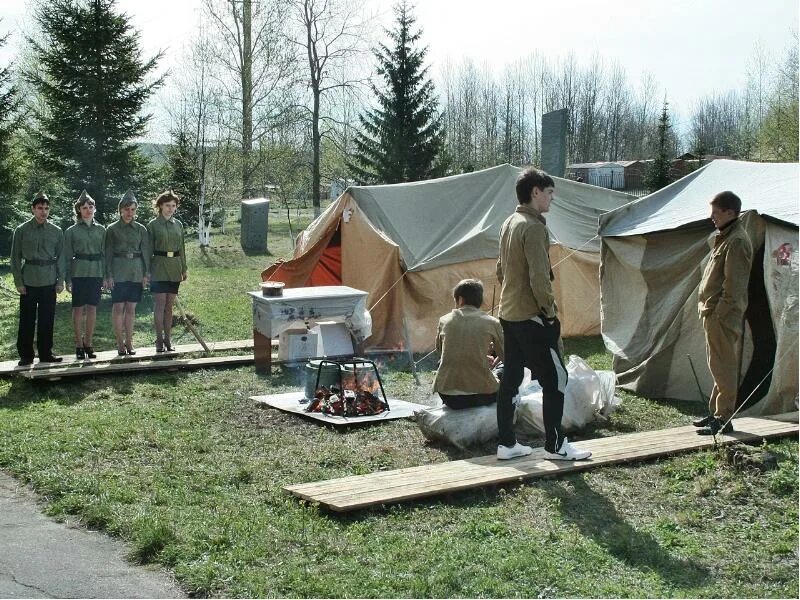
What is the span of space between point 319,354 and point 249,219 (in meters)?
14.4

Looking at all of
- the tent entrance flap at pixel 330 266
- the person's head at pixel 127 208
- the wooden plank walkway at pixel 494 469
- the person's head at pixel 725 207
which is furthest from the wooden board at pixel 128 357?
the person's head at pixel 725 207

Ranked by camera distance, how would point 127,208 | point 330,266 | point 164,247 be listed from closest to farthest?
point 127,208 < point 164,247 < point 330,266

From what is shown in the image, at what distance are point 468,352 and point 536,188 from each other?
1540 mm

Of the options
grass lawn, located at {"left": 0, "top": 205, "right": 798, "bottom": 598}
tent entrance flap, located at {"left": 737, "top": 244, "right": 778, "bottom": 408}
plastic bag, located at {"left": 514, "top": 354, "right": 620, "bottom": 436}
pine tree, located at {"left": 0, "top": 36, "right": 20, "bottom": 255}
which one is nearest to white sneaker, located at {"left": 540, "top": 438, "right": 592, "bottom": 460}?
grass lawn, located at {"left": 0, "top": 205, "right": 798, "bottom": 598}

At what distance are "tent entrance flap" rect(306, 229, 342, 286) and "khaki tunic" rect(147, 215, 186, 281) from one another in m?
2.62

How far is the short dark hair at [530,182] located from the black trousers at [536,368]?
79cm

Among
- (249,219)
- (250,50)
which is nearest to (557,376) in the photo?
(249,219)

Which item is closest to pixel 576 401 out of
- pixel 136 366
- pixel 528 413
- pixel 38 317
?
pixel 528 413

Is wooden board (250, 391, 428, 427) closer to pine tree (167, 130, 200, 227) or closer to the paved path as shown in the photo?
the paved path

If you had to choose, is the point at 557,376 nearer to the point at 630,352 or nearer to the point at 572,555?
the point at 572,555

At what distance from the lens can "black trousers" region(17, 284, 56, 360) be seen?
938 cm

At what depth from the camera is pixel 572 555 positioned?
14.6ft

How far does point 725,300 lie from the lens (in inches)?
264

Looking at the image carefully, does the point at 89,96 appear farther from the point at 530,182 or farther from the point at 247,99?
the point at 247,99
